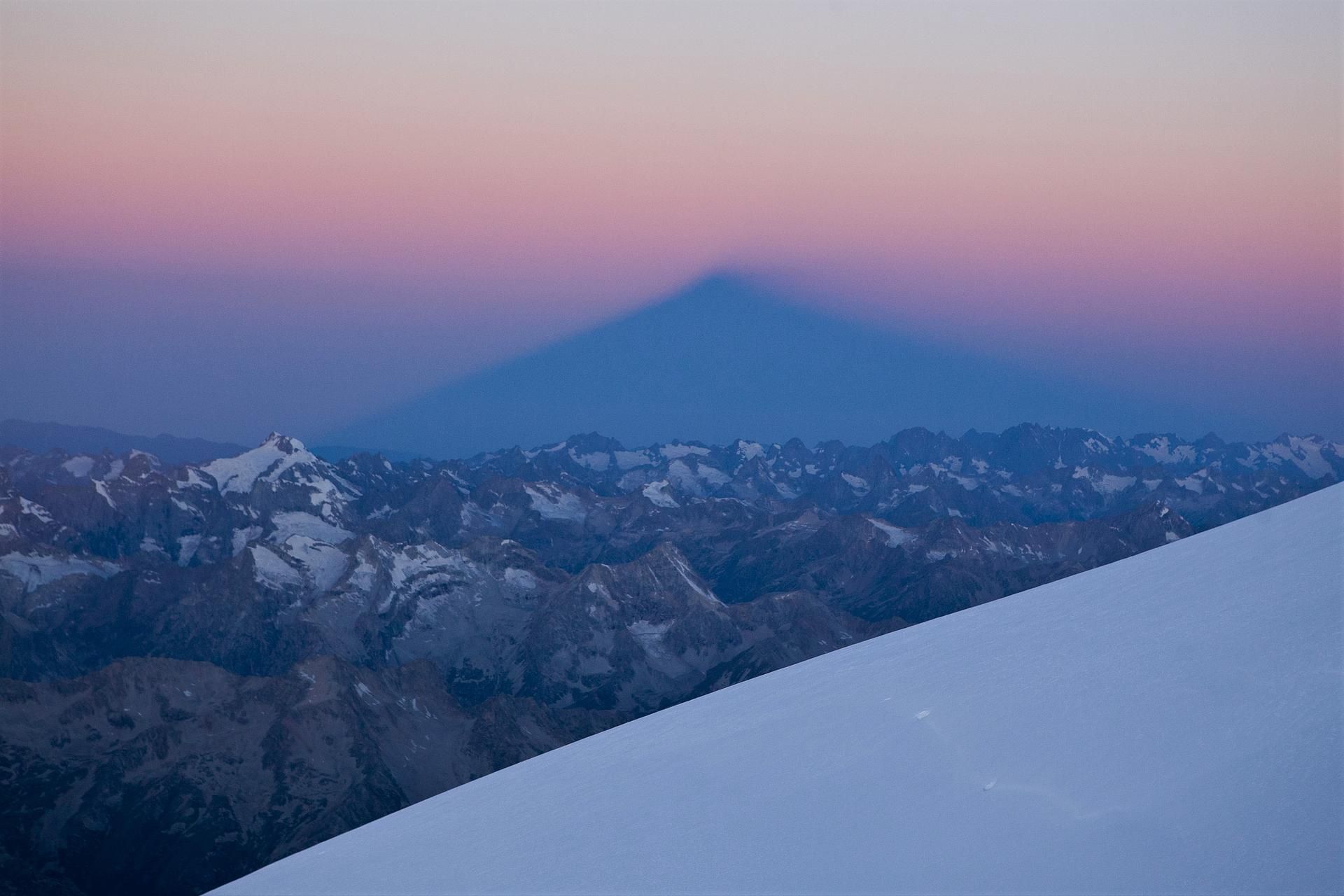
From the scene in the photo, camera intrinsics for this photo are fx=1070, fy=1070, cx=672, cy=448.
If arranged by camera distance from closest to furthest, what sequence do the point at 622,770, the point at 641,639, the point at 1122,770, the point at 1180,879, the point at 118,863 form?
1. the point at 1180,879
2. the point at 1122,770
3. the point at 622,770
4. the point at 118,863
5. the point at 641,639

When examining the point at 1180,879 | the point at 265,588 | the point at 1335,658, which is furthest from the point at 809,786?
the point at 265,588

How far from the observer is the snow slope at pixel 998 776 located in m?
3.79

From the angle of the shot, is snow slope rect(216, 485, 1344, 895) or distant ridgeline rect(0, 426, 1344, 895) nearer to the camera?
snow slope rect(216, 485, 1344, 895)

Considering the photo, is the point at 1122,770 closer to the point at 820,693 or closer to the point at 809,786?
the point at 809,786

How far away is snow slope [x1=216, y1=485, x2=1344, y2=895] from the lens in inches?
149

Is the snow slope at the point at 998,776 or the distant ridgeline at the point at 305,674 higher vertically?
the snow slope at the point at 998,776

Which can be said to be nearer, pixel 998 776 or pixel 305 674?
pixel 998 776

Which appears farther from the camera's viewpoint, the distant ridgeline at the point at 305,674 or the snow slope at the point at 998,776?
the distant ridgeline at the point at 305,674

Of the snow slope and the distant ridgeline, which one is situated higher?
the snow slope

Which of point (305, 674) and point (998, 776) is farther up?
point (998, 776)

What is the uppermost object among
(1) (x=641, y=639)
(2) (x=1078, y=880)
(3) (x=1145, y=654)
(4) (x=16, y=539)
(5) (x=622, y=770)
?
(3) (x=1145, y=654)

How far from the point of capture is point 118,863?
101m

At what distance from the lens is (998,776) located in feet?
14.1

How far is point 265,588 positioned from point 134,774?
262 feet
